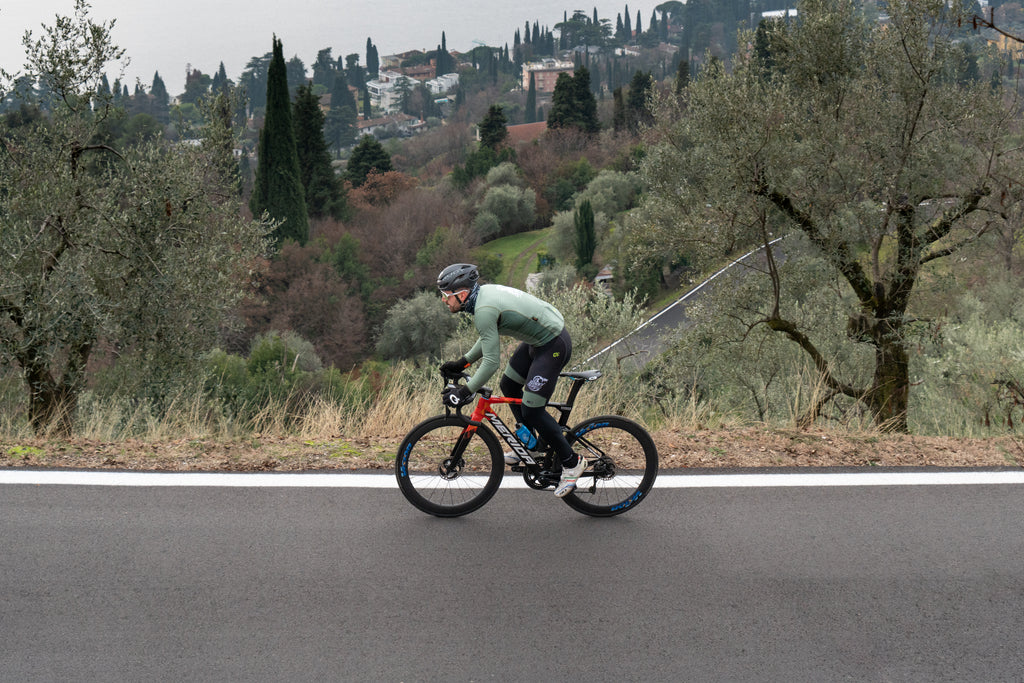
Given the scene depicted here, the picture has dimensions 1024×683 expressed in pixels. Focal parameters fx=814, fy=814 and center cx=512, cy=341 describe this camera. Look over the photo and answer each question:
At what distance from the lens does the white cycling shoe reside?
473 cm

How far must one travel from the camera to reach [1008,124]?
14.5 meters

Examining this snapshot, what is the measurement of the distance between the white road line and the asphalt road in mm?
121

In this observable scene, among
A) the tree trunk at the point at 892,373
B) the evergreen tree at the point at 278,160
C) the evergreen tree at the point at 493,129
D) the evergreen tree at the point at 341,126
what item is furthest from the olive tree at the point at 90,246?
the evergreen tree at the point at 341,126

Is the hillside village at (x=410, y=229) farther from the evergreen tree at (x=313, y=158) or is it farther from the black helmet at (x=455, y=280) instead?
the black helmet at (x=455, y=280)

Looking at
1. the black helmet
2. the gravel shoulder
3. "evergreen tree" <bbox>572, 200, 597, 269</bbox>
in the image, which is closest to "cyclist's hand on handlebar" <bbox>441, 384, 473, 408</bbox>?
the black helmet

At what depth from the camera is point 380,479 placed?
5316mm

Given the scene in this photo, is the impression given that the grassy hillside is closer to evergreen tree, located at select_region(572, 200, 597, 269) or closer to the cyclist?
evergreen tree, located at select_region(572, 200, 597, 269)

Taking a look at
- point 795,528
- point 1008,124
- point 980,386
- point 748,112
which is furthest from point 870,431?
point 1008,124

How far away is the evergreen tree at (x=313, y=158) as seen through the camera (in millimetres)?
59531

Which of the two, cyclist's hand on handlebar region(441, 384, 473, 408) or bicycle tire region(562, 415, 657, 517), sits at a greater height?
cyclist's hand on handlebar region(441, 384, 473, 408)

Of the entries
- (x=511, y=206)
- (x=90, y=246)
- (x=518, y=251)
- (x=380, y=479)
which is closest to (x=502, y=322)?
(x=380, y=479)

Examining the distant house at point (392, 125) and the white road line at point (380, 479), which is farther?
the distant house at point (392, 125)

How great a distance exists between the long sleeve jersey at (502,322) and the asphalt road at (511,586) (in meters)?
0.93

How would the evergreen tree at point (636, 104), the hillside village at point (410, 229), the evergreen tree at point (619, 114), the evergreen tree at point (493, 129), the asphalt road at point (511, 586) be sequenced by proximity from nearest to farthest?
the asphalt road at point (511, 586) < the hillside village at point (410, 229) < the evergreen tree at point (493, 129) < the evergreen tree at point (636, 104) < the evergreen tree at point (619, 114)
